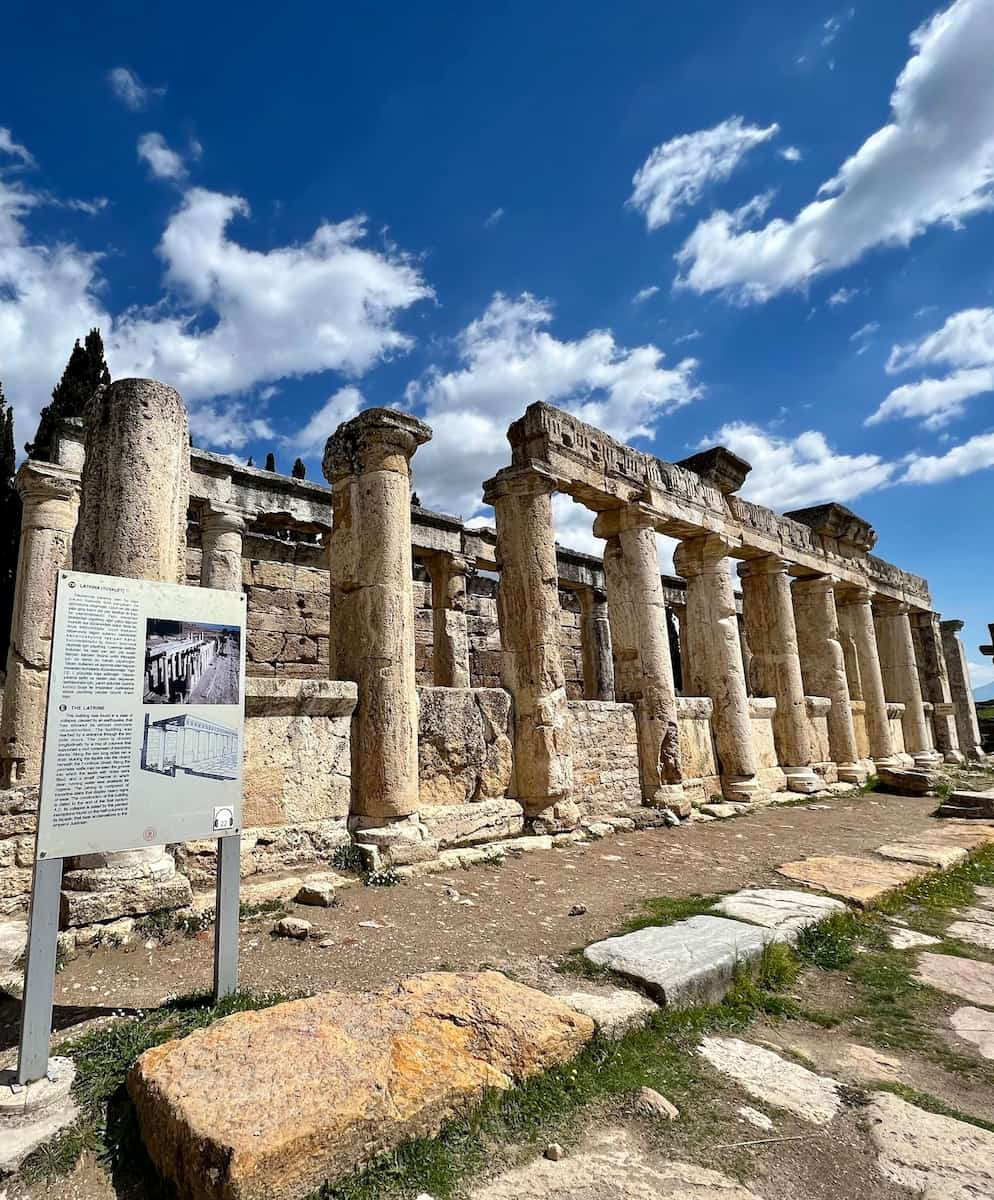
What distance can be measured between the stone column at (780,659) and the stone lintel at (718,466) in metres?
1.73

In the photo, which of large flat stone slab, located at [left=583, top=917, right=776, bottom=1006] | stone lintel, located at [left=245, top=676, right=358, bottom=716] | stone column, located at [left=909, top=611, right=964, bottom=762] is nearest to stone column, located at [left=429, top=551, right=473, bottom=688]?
stone lintel, located at [left=245, top=676, right=358, bottom=716]

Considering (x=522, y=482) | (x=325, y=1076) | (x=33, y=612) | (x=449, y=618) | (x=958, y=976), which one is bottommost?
(x=958, y=976)

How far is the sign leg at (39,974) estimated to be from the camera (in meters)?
2.33

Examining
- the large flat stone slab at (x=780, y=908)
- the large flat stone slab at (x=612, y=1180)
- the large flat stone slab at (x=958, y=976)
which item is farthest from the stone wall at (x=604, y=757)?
the large flat stone slab at (x=612, y=1180)

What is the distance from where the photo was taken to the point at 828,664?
13328 mm

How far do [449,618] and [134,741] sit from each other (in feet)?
33.8

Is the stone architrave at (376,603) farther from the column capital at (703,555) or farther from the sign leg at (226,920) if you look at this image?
the column capital at (703,555)

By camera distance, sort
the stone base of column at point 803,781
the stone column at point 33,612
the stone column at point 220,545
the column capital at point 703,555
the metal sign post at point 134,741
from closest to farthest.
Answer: the metal sign post at point 134,741 < the stone column at point 33,612 < the stone column at point 220,545 < the column capital at point 703,555 < the stone base of column at point 803,781

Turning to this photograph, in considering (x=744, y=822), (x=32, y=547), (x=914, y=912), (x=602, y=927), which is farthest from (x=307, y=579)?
(x=914, y=912)

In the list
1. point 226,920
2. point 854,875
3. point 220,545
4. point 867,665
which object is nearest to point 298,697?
point 226,920

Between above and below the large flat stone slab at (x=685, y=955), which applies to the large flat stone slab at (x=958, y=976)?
below

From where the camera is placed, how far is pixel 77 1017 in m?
2.87

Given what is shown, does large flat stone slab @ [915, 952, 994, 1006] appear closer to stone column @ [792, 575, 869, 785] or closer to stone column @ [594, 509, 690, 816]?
stone column @ [594, 509, 690, 816]

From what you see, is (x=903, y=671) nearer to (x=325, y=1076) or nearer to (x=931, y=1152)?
(x=931, y=1152)
